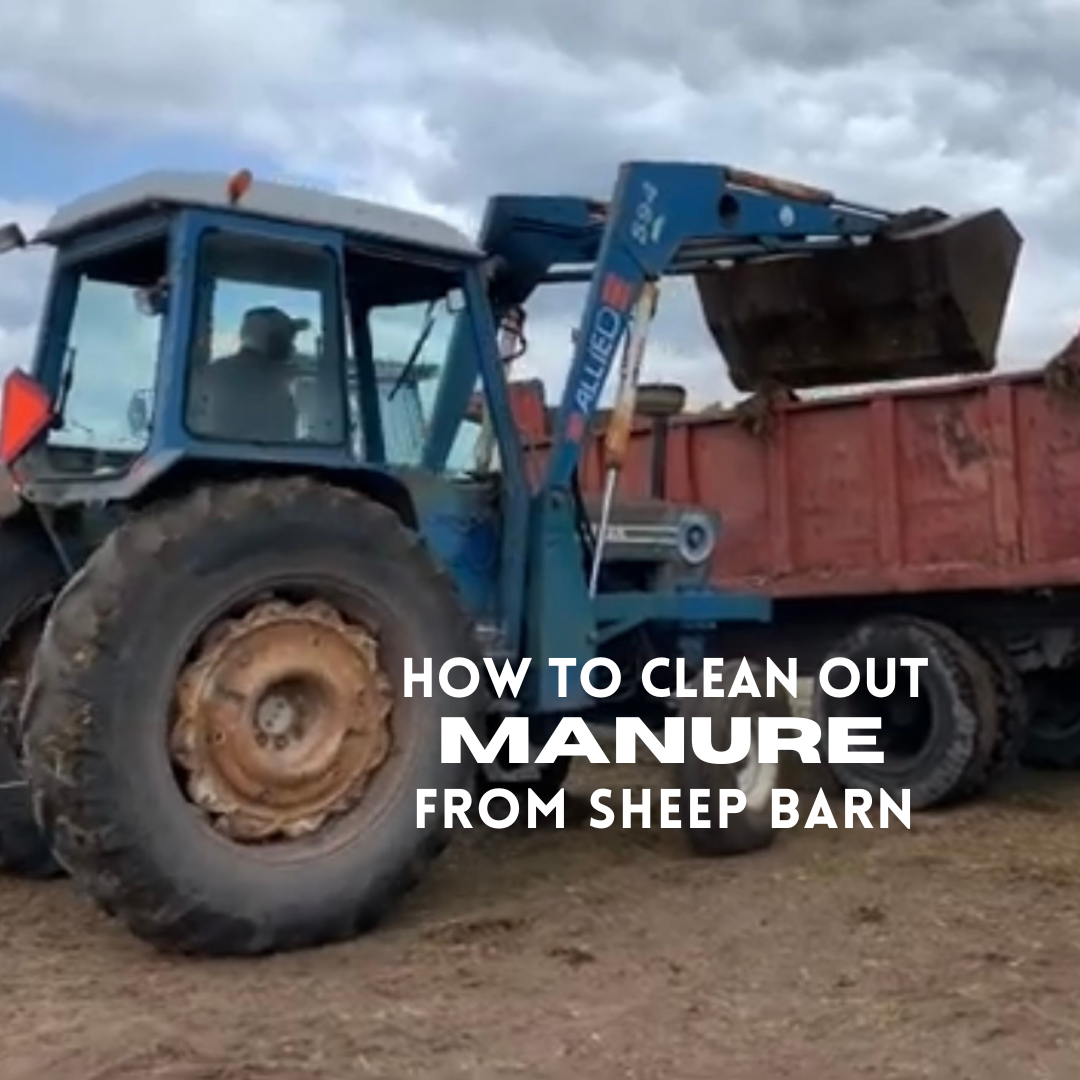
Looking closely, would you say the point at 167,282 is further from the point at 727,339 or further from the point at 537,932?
the point at 727,339

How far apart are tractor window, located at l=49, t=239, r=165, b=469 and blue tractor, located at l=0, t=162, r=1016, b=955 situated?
0.01 meters

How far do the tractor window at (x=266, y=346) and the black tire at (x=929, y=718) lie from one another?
396cm

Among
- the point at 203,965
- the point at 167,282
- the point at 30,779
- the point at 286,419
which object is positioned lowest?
the point at 203,965

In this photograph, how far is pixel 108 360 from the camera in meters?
7.17

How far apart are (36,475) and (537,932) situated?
7.92 feet

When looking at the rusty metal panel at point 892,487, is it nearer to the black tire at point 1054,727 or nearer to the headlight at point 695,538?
the headlight at point 695,538

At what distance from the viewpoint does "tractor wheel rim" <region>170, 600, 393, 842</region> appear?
6.27m

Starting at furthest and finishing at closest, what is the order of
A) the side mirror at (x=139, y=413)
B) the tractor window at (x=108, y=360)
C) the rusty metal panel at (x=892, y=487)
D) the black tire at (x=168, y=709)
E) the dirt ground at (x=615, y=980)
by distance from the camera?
1. the rusty metal panel at (x=892, y=487)
2. the tractor window at (x=108, y=360)
3. the side mirror at (x=139, y=413)
4. the black tire at (x=168, y=709)
5. the dirt ground at (x=615, y=980)

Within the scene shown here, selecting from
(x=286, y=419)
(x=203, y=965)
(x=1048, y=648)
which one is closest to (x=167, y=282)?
(x=286, y=419)

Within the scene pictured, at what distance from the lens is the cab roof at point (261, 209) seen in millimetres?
6531

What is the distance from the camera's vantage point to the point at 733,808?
26.0ft

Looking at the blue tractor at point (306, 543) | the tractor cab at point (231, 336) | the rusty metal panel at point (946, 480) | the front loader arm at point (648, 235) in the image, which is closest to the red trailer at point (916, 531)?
the rusty metal panel at point (946, 480)

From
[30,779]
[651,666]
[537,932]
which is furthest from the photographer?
[651,666]

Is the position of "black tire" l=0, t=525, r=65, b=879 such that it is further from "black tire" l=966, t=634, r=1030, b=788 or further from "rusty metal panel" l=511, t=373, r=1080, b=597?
"black tire" l=966, t=634, r=1030, b=788
